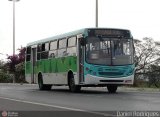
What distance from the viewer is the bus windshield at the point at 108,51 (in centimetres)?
2605

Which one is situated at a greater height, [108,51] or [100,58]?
[108,51]

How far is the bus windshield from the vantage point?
85.5ft

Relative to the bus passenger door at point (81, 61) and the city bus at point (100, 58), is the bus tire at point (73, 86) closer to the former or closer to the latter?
the city bus at point (100, 58)

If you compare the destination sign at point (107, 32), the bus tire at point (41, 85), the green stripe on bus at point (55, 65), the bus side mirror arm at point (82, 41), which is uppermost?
the destination sign at point (107, 32)

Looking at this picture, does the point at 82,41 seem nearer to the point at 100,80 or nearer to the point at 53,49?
the point at 100,80

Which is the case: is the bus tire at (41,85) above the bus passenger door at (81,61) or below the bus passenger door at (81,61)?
below

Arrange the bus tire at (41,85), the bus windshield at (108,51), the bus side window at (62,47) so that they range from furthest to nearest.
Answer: the bus tire at (41,85)
the bus side window at (62,47)
the bus windshield at (108,51)

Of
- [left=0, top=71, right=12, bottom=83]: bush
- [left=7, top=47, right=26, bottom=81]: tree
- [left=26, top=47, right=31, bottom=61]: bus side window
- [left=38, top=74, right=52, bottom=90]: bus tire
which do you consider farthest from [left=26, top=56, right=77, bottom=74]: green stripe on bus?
[left=0, top=71, right=12, bottom=83]: bush

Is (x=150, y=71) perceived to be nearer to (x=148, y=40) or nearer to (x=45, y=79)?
(x=148, y=40)

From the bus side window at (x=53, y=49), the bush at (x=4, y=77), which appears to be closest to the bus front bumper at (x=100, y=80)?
the bus side window at (x=53, y=49)

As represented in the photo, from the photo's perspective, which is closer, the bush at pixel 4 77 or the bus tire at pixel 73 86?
the bus tire at pixel 73 86

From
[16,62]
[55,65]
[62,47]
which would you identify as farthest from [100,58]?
[16,62]

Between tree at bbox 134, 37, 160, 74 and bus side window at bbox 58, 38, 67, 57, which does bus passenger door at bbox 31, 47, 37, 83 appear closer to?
bus side window at bbox 58, 38, 67, 57

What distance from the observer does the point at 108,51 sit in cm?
2612
